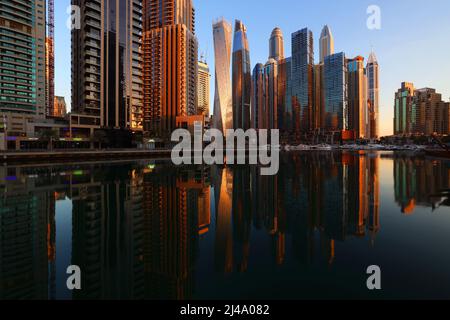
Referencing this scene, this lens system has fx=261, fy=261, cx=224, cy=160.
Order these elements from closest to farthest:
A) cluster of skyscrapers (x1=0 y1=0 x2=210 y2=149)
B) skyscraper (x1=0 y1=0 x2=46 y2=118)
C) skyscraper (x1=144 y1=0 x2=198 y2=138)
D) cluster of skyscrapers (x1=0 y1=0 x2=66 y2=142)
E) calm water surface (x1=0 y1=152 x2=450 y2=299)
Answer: calm water surface (x1=0 y1=152 x2=450 y2=299), cluster of skyscrapers (x1=0 y1=0 x2=210 y2=149), cluster of skyscrapers (x1=0 y1=0 x2=66 y2=142), skyscraper (x1=0 y1=0 x2=46 y2=118), skyscraper (x1=144 y1=0 x2=198 y2=138)

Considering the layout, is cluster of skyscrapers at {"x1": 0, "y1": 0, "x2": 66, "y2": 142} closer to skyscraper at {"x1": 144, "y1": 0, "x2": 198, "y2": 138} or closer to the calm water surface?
skyscraper at {"x1": 144, "y1": 0, "x2": 198, "y2": 138}

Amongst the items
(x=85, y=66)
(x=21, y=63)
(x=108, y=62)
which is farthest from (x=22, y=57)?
(x=108, y=62)

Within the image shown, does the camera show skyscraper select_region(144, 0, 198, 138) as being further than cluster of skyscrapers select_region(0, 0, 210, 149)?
Yes

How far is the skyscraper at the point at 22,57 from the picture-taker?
344ft

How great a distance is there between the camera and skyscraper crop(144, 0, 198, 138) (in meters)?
153

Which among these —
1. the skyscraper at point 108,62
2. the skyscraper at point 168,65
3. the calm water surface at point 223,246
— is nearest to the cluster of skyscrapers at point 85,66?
the skyscraper at point 108,62

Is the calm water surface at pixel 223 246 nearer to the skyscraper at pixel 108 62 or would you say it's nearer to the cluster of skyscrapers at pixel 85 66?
the cluster of skyscrapers at pixel 85 66

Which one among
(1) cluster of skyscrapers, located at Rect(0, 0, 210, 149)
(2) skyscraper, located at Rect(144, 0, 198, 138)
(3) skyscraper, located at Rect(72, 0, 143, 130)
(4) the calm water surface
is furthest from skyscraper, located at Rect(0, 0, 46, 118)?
(4) the calm water surface

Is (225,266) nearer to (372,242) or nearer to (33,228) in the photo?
(372,242)

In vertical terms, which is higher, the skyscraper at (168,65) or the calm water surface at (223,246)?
the skyscraper at (168,65)

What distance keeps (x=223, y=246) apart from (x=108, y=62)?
10812 cm

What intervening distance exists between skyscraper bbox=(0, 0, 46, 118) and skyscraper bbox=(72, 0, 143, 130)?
25.1 m

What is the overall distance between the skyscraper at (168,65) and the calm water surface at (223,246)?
13131 centimetres

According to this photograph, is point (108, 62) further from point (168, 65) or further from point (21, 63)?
point (168, 65)
